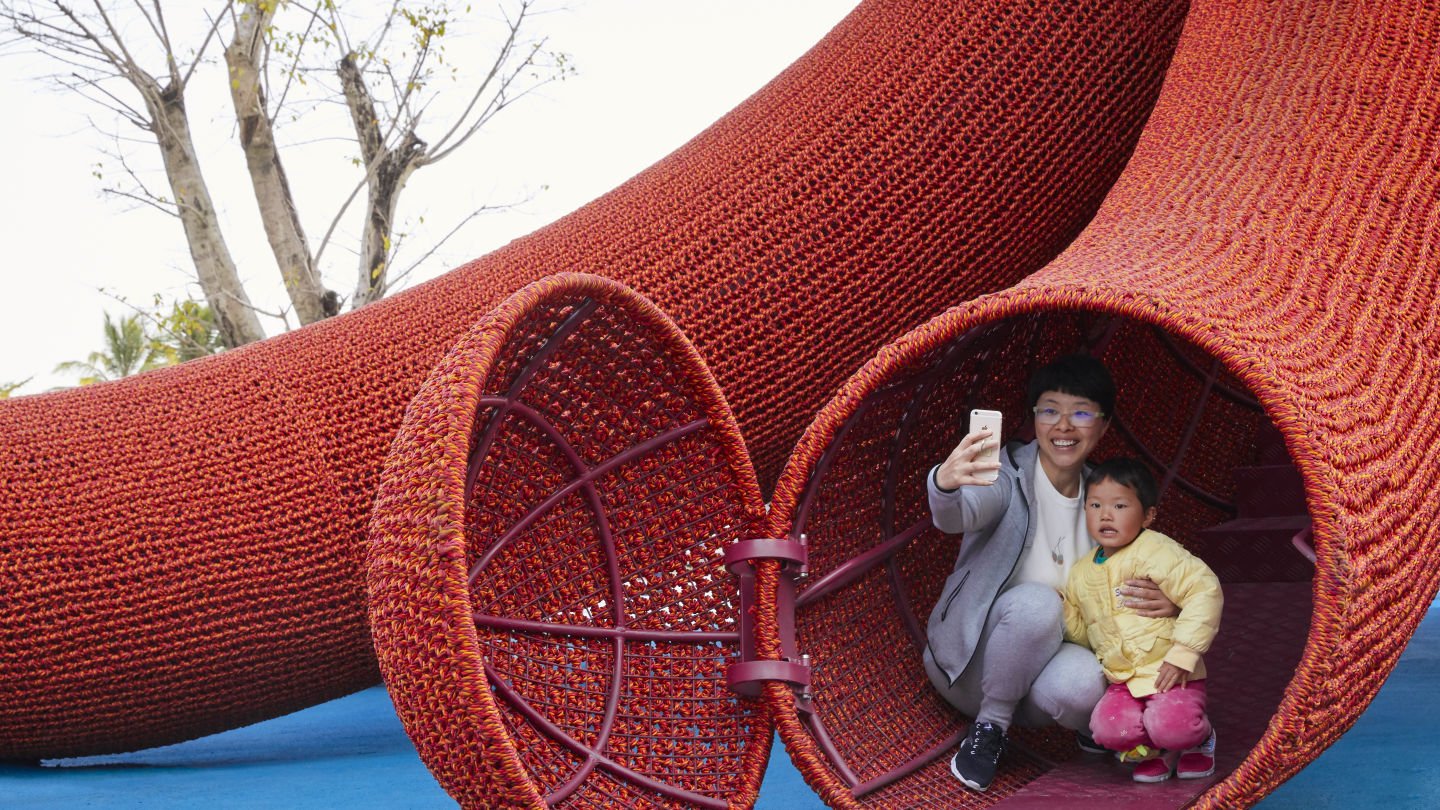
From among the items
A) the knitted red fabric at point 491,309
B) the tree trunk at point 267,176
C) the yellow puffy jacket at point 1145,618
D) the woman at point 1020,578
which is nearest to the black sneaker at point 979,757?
the woman at point 1020,578

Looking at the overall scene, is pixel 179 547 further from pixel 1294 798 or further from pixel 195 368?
pixel 1294 798

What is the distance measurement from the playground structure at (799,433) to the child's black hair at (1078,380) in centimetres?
9

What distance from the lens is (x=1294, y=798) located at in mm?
1462

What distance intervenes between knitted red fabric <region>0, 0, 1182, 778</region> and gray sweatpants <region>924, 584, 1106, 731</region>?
1.68 ft

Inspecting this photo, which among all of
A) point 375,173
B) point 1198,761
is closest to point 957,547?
point 1198,761

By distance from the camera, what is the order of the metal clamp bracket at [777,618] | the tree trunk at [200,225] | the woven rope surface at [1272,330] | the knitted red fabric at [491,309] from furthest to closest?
the tree trunk at [200,225] < the knitted red fabric at [491,309] < the metal clamp bracket at [777,618] < the woven rope surface at [1272,330]

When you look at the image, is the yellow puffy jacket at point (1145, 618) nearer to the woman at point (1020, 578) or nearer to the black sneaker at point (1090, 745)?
the woman at point (1020, 578)

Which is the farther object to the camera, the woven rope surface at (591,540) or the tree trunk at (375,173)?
the tree trunk at (375,173)

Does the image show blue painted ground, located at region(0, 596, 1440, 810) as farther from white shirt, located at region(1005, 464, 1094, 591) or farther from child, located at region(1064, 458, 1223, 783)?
white shirt, located at region(1005, 464, 1094, 591)

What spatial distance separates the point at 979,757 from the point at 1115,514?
28 centimetres

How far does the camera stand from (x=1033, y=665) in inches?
54.2

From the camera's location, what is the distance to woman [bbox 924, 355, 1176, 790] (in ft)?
4.50

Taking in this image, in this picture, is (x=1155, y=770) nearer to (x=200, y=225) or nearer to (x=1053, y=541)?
(x=1053, y=541)

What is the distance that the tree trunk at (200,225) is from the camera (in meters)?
4.44
